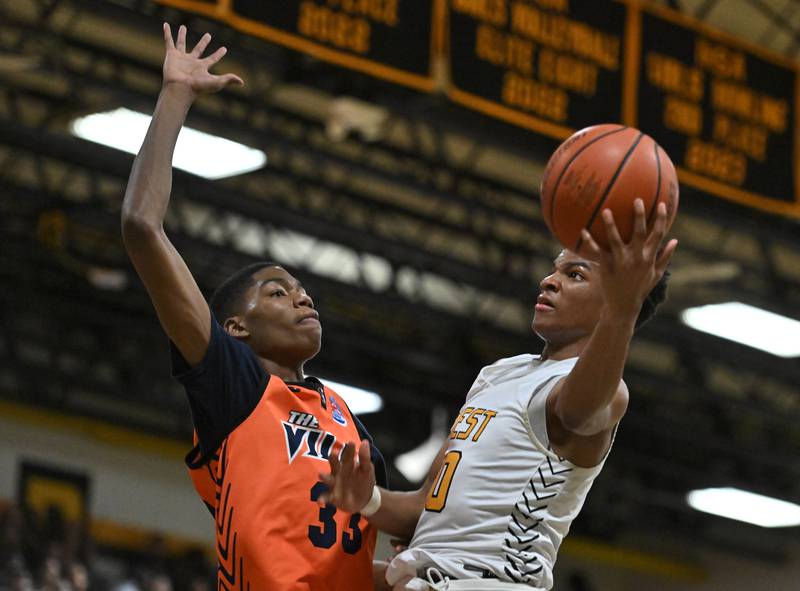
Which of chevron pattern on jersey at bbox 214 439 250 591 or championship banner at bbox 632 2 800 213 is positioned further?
championship banner at bbox 632 2 800 213

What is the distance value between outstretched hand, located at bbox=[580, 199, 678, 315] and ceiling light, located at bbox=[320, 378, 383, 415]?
12411 mm

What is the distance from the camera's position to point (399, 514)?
4062mm

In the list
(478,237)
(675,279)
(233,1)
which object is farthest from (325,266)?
(233,1)

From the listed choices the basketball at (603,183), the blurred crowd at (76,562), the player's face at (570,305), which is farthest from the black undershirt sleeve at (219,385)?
the blurred crowd at (76,562)

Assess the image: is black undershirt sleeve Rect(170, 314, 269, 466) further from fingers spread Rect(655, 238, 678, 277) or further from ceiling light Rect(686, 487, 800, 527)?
ceiling light Rect(686, 487, 800, 527)

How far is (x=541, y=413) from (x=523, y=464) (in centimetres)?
13

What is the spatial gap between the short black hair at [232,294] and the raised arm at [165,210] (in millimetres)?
480

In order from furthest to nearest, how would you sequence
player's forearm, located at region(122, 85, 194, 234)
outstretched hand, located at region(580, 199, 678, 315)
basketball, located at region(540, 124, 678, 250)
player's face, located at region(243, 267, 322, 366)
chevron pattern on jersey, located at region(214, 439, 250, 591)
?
player's face, located at region(243, 267, 322, 366)
chevron pattern on jersey, located at region(214, 439, 250, 591)
player's forearm, located at region(122, 85, 194, 234)
basketball, located at region(540, 124, 678, 250)
outstretched hand, located at region(580, 199, 678, 315)

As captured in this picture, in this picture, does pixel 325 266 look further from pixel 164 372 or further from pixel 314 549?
pixel 314 549

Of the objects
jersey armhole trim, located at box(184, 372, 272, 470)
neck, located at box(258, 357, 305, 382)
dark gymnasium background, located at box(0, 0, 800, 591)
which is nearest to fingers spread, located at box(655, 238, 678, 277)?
jersey armhole trim, located at box(184, 372, 272, 470)

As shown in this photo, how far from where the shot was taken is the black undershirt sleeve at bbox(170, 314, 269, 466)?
398 cm

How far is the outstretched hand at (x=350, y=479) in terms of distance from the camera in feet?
12.1

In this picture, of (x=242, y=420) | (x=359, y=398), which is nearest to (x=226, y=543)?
(x=242, y=420)

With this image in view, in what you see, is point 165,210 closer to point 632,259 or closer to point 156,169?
point 156,169
